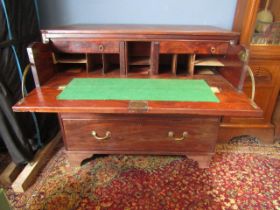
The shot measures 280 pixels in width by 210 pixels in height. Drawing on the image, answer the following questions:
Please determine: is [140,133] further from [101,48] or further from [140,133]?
[101,48]

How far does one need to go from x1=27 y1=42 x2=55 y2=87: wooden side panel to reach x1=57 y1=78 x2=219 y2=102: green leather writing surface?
0.15 m

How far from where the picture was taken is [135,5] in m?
1.40

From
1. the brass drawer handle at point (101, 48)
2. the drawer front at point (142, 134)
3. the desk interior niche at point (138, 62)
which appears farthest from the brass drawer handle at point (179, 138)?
the brass drawer handle at point (101, 48)

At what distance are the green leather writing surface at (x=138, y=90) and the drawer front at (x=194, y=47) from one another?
18 cm

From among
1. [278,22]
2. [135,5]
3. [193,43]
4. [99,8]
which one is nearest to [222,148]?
[193,43]

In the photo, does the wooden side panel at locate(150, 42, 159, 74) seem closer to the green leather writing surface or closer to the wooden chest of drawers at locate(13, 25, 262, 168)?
the wooden chest of drawers at locate(13, 25, 262, 168)

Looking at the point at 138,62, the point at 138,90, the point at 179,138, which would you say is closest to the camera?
the point at 138,90

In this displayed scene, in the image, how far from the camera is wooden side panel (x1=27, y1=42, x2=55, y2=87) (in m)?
0.99

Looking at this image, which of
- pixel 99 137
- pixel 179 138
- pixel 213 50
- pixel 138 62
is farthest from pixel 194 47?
pixel 99 137

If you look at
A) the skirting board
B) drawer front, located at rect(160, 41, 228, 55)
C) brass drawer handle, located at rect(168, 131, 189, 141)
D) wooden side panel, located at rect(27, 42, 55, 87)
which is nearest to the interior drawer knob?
drawer front, located at rect(160, 41, 228, 55)

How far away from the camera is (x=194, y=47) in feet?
3.79

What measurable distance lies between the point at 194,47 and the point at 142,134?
59cm

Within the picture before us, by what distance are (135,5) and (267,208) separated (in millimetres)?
1498

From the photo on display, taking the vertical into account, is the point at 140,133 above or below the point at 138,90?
below
